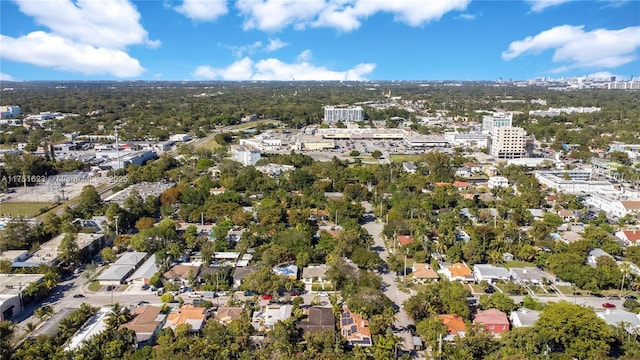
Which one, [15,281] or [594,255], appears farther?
[594,255]

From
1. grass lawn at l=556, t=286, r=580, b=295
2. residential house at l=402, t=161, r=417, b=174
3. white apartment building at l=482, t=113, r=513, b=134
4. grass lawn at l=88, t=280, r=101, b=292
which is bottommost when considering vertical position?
grass lawn at l=88, t=280, r=101, b=292

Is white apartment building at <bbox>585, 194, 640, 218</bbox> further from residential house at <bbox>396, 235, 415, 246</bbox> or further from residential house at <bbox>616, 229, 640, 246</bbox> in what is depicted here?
residential house at <bbox>396, 235, 415, 246</bbox>

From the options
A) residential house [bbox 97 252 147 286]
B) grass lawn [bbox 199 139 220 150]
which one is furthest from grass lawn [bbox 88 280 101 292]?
grass lawn [bbox 199 139 220 150]

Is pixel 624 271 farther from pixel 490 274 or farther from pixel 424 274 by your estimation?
pixel 424 274

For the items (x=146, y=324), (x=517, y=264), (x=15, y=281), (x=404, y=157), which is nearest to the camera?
(x=146, y=324)

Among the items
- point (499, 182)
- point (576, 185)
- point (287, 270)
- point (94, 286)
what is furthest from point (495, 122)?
point (94, 286)

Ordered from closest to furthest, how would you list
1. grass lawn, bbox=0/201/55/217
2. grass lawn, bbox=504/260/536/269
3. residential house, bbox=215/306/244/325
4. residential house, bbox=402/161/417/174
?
residential house, bbox=215/306/244/325, grass lawn, bbox=504/260/536/269, grass lawn, bbox=0/201/55/217, residential house, bbox=402/161/417/174

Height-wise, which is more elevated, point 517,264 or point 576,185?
point 576,185
